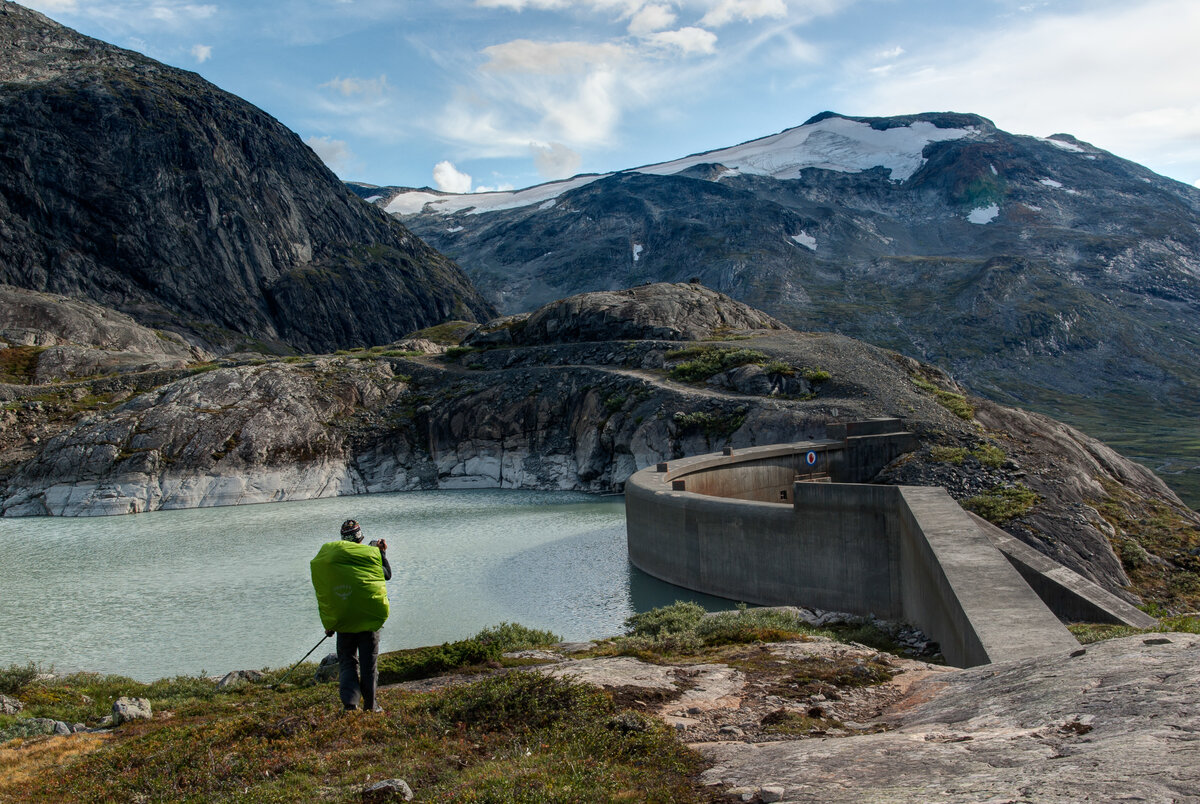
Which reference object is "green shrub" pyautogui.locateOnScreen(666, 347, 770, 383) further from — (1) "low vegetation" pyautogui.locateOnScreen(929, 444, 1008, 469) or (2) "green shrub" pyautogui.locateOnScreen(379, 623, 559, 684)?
(2) "green shrub" pyautogui.locateOnScreen(379, 623, 559, 684)

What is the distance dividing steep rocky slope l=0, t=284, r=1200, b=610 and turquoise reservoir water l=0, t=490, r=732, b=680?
6.34 metres

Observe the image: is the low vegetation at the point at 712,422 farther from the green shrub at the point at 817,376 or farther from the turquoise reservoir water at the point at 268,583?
the turquoise reservoir water at the point at 268,583

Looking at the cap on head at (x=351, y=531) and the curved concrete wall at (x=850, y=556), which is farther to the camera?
the curved concrete wall at (x=850, y=556)

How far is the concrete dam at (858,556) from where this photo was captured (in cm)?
1430

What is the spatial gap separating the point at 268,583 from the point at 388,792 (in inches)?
1018

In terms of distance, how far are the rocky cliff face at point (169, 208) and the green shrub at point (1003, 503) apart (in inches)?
4379

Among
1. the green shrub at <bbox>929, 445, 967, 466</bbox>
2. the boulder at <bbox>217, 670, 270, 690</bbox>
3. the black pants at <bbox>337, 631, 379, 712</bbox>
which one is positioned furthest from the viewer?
the green shrub at <bbox>929, 445, 967, 466</bbox>

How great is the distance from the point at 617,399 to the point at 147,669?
41.2 m

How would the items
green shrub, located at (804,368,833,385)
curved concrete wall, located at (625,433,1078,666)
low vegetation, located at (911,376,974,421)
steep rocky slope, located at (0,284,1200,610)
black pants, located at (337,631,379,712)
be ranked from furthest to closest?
1. green shrub, located at (804,368,833,385)
2. low vegetation, located at (911,376,974,421)
3. steep rocky slope, located at (0,284,1200,610)
4. curved concrete wall, located at (625,433,1078,666)
5. black pants, located at (337,631,379,712)

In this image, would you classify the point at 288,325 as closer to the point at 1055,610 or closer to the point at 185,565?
the point at 185,565

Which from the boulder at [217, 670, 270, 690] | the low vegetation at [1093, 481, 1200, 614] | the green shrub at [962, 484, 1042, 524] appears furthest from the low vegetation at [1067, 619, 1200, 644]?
the green shrub at [962, 484, 1042, 524]

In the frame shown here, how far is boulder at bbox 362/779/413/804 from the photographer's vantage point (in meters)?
7.43

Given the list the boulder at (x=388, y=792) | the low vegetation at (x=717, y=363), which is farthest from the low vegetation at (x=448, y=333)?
the boulder at (x=388, y=792)

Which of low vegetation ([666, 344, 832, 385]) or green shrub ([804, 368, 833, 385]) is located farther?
low vegetation ([666, 344, 832, 385])
